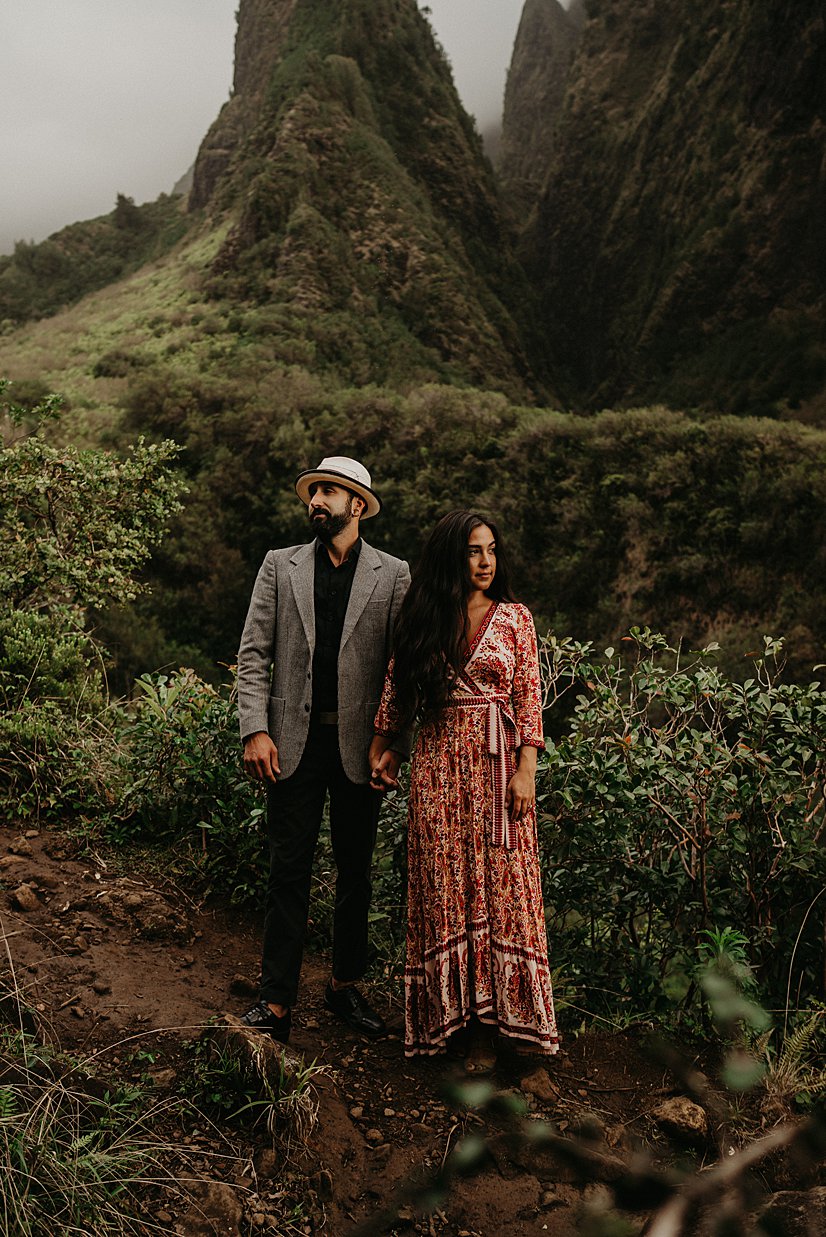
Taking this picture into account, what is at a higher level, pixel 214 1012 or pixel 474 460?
pixel 474 460

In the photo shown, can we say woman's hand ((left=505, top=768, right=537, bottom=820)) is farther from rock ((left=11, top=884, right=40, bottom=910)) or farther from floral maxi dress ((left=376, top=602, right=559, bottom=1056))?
rock ((left=11, top=884, right=40, bottom=910))

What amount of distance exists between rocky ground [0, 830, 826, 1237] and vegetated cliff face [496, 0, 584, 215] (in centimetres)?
4808

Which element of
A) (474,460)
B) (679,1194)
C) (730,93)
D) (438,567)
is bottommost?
(679,1194)

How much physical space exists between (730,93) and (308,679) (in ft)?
103

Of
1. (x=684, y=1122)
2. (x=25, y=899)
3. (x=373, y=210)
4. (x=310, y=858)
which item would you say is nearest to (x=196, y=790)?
(x=25, y=899)

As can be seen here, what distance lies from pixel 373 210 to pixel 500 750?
2958 centimetres

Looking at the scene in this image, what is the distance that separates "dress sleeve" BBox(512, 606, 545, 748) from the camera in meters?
2.91

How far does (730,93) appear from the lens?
27562 millimetres

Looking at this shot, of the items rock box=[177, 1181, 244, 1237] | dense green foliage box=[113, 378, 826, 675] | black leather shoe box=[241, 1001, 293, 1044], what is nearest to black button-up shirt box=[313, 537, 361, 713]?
black leather shoe box=[241, 1001, 293, 1044]

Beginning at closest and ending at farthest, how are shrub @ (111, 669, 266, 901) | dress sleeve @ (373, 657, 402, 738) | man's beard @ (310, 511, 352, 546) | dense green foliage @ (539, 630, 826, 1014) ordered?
dress sleeve @ (373, 657, 402, 738) < man's beard @ (310, 511, 352, 546) < dense green foliage @ (539, 630, 826, 1014) < shrub @ (111, 669, 266, 901)

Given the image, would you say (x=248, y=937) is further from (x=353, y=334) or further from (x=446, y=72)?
(x=446, y=72)

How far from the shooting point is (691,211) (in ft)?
94.5

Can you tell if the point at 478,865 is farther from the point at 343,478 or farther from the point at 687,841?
the point at 343,478

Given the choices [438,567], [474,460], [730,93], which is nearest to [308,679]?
[438,567]
